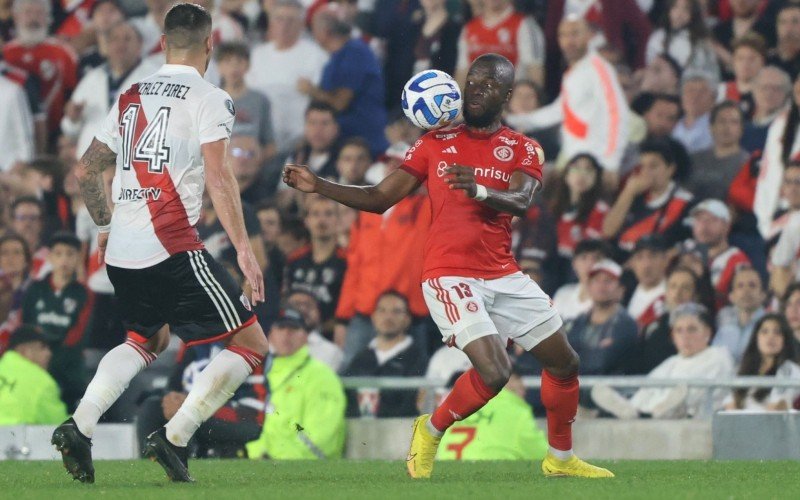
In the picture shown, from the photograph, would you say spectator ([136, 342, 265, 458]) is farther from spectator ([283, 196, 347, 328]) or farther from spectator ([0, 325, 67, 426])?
spectator ([283, 196, 347, 328])

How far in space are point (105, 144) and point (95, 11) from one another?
8.64 metres

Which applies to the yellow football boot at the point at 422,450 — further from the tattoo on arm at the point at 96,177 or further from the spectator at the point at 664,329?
the spectator at the point at 664,329

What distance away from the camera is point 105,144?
8.59 metres

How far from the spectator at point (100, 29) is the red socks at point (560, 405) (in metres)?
8.93

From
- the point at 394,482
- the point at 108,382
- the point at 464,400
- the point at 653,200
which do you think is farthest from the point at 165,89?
the point at 653,200

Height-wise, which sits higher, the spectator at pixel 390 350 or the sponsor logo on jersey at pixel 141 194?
the sponsor logo on jersey at pixel 141 194

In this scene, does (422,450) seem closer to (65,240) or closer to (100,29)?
(65,240)

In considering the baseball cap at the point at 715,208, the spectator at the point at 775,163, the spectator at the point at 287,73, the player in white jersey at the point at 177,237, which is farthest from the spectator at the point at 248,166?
the player in white jersey at the point at 177,237

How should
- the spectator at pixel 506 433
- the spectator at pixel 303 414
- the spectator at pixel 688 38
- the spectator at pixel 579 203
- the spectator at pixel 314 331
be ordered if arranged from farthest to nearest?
1. the spectator at pixel 688 38
2. the spectator at pixel 579 203
3. the spectator at pixel 314 331
4. the spectator at pixel 303 414
5. the spectator at pixel 506 433

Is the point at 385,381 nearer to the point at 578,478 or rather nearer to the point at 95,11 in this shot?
the point at 578,478

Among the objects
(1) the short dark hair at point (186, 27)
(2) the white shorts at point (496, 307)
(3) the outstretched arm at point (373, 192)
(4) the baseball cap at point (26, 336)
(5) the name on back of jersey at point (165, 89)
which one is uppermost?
(1) the short dark hair at point (186, 27)

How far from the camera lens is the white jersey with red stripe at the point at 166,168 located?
823 centimetres

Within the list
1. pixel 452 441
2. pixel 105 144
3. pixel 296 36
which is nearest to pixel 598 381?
pixel 452 441

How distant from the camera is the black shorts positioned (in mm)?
8227
